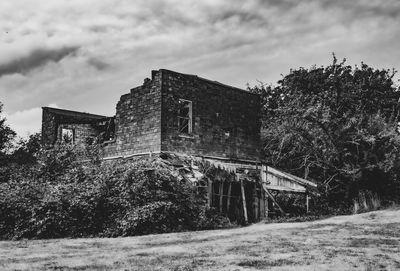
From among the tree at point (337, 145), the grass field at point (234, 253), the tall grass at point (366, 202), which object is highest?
the tree at point (337, 145)

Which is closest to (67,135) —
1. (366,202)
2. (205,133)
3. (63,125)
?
(63,125)

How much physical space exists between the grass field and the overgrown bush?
155 cm

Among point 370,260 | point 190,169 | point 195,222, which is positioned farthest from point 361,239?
point 190,169

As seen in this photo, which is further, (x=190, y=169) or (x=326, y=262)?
(x=190, y=169)

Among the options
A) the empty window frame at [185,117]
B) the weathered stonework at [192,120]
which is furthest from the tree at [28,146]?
the empty window frame at [185,117]

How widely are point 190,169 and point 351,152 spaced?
10320mm

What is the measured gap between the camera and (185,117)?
1903 centimetres

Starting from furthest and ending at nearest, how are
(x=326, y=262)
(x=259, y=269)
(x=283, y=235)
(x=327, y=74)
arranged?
1. (x=327, y=74)
2. (x=283, y=235)
3. (x=326, y=262)
4. (x=259, y=269)

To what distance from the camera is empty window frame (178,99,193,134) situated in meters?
18.9

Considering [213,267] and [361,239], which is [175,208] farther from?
[213,267]

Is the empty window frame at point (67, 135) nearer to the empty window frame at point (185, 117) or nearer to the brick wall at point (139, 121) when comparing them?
the brick wall at point (139, 121)

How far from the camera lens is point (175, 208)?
1402 cm

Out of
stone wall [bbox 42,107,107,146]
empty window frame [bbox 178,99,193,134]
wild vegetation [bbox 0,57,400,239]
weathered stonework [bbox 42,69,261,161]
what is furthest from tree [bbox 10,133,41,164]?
empty window frame [bbox 178,99,193,134]

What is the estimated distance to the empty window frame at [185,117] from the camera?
18.9 metres
